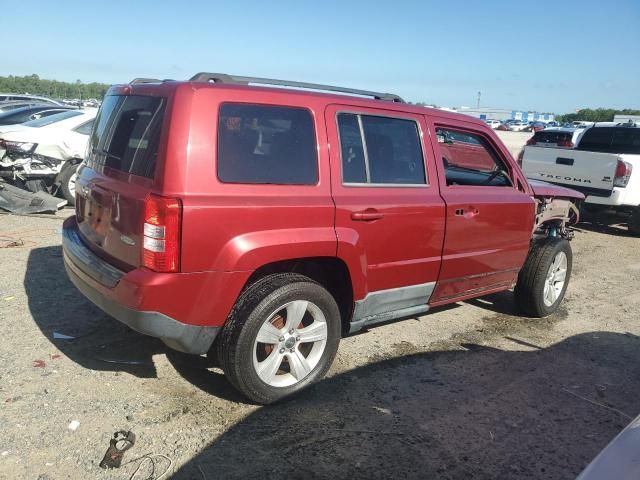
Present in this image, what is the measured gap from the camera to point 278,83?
3623 millimetres

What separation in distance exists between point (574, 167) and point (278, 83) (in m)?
7.22

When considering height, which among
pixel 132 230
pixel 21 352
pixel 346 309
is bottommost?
pixel 21 352

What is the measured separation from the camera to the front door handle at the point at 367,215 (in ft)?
11.5

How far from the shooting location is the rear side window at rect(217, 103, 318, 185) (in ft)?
10.1

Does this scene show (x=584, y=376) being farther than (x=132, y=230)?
Yes

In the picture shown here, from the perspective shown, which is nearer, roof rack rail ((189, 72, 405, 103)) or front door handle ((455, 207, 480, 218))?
roof rack rail ((189, 72, 405, 103))

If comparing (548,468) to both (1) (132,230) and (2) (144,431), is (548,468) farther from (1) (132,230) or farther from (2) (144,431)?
(1) (132,230)

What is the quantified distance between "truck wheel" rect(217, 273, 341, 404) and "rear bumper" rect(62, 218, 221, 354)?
0.17m

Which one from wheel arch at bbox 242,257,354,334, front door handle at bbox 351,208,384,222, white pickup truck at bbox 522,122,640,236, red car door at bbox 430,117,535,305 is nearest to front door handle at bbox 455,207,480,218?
red car door at bbox 430,117,535,305

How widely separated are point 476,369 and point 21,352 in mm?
3270

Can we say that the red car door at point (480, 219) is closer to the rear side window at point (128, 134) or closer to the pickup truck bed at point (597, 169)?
the rear side window at point (128, 134)

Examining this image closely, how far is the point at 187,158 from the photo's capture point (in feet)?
9.59

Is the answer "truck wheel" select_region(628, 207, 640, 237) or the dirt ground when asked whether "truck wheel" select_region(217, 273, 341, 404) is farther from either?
"truck wheel" select_region(628, 207, 640, 237)

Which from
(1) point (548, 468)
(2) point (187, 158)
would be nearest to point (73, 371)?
(2) point (187, 158)
